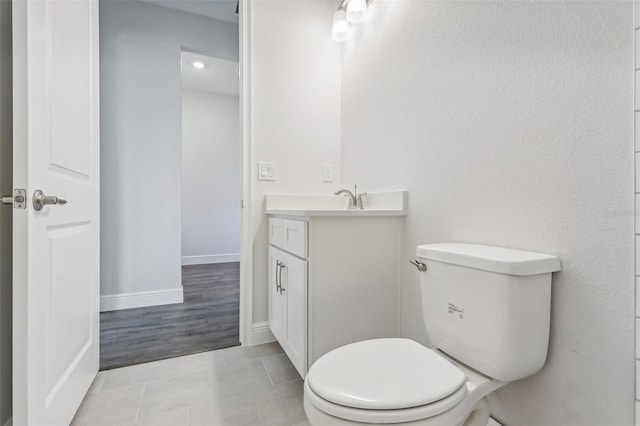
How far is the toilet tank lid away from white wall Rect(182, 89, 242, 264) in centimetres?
357

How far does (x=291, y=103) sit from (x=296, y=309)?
1.28m

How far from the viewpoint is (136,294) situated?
239 cm

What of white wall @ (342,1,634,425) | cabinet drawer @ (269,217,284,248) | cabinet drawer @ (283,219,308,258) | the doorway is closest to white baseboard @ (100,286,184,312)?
Answer: the doorway

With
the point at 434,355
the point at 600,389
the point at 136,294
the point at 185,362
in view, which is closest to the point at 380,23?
the point at 434,355

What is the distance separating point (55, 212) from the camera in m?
1.00

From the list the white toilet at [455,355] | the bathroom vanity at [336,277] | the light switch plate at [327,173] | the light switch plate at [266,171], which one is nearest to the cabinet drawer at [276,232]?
the bathroom vanity at [336,277]

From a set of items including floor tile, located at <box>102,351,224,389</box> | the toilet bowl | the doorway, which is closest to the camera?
the toilet bowl

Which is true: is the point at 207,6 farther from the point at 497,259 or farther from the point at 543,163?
the point at 497,259

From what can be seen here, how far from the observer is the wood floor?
1.67 m

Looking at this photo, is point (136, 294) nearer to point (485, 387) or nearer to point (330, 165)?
point (330, 165)

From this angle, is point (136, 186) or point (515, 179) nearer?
point (515, 179)

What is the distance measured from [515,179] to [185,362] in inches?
68.3

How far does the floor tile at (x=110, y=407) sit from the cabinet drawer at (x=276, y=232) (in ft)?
2.96

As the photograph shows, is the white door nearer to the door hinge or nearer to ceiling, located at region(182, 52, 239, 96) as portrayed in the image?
the door hinge
